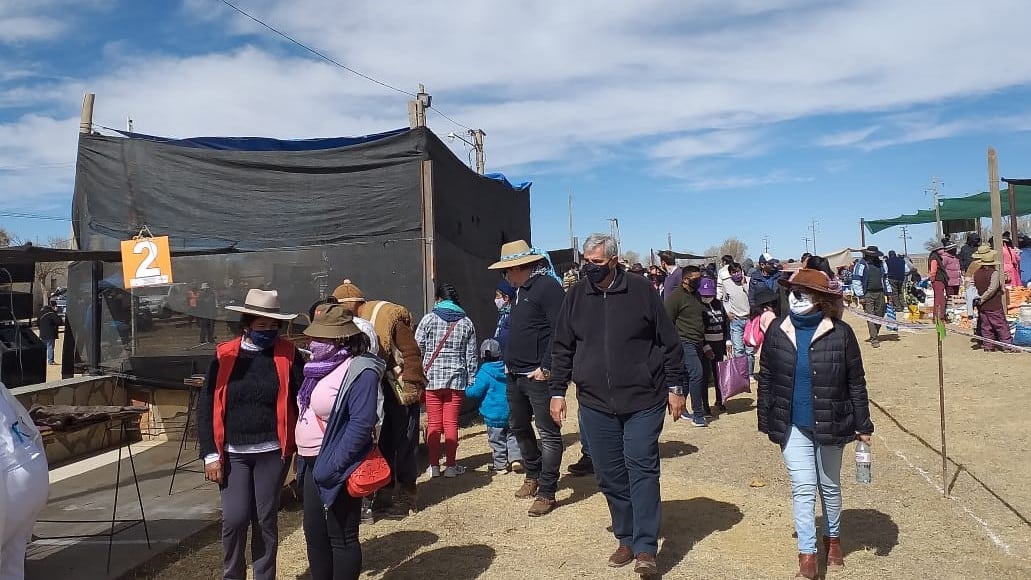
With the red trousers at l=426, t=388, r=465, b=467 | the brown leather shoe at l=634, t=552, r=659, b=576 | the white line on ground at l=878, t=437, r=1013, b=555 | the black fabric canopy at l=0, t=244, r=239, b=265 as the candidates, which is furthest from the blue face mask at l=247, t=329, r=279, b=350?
the white line on ground at l=878, t=437, r=1013, b=555

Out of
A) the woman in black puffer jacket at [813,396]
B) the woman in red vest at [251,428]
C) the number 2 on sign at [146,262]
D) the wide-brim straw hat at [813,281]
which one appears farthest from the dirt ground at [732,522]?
the number 2 on sign at [146,262]

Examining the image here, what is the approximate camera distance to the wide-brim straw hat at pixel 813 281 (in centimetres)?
418

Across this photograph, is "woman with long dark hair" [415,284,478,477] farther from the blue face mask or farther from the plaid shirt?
the blue face mask

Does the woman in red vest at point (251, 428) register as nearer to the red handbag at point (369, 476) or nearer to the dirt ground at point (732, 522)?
the red handbag at point (369, 476)

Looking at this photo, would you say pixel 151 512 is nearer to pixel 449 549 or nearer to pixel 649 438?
pixel 449 549

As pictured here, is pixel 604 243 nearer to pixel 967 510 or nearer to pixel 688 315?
pixel 967 510

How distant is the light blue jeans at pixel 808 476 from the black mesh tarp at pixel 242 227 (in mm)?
5151

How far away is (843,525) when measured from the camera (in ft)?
16.8

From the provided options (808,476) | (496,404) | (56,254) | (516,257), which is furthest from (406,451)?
(56,254)

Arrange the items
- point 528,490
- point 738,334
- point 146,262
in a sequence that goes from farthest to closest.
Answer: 1. point 738,334
2. point 146,262
3. point 528,490

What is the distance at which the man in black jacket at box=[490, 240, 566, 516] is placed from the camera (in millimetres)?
5676

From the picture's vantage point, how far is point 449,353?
6656 millimetres

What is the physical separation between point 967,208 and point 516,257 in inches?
960

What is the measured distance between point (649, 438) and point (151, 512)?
13.0 ft
